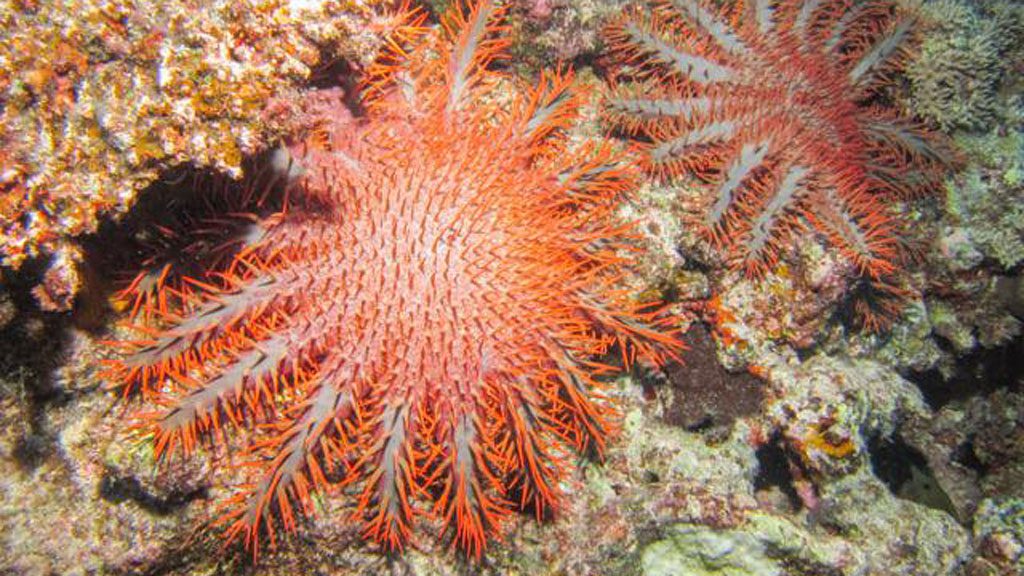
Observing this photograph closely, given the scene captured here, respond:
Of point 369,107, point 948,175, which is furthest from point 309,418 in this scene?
point 948,175

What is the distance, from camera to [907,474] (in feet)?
17.4

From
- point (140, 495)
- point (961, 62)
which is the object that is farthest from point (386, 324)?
point (961, 62)

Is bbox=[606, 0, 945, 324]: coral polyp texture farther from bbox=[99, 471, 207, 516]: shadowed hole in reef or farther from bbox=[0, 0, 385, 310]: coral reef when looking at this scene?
bbox=[99, 471, 207, 516]: shadowed hole in reef

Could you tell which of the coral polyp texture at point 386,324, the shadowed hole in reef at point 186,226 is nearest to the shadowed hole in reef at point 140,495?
the coral polyp texture at point 386,324

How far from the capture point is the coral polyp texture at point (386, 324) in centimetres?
304

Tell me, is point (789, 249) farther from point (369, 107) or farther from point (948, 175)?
point (369, 107)

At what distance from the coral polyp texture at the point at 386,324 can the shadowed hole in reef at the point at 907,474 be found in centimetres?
329

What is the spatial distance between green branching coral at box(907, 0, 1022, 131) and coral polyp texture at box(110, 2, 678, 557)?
302 cm

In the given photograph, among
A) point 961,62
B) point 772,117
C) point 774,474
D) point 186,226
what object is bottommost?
point 774,474

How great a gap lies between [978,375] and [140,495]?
7.06 meters

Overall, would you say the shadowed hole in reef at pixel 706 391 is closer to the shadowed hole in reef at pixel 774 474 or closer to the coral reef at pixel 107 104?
the shadowed hole in reef at pixel 774 474

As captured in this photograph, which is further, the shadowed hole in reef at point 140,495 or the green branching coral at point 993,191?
the green branching coral at point 993,191

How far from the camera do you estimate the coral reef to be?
2303 mm

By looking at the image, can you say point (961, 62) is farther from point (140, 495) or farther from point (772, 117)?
point (140, 495)
